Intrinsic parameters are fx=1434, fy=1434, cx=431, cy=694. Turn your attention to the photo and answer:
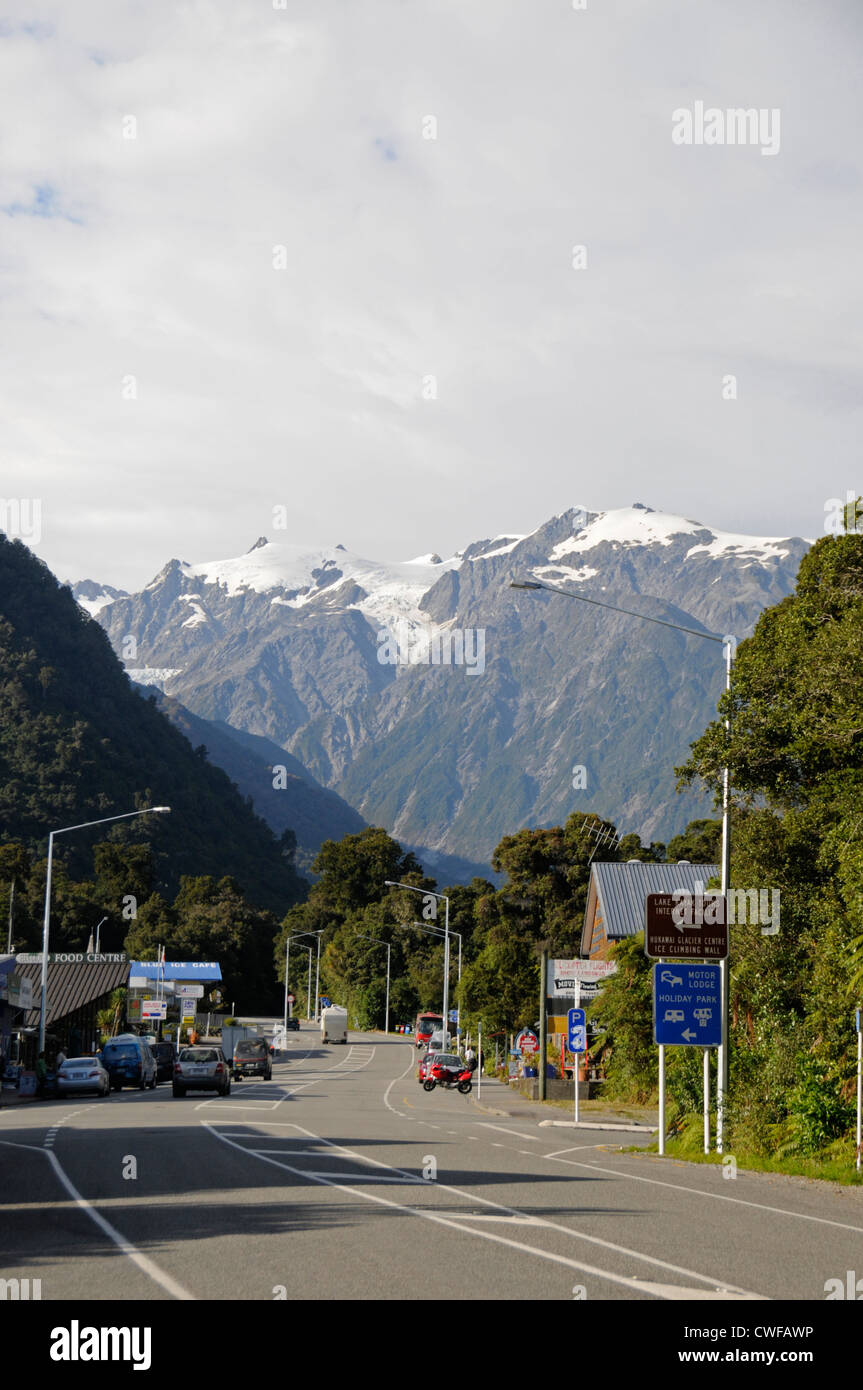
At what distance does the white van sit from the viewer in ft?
345

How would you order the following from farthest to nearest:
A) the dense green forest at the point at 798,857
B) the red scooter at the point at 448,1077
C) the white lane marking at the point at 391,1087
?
the red scooter at the point at 448,1077, the white lane marking at the point at 391,1087, the dense green forest at the point at 798,857

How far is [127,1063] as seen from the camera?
163 feet

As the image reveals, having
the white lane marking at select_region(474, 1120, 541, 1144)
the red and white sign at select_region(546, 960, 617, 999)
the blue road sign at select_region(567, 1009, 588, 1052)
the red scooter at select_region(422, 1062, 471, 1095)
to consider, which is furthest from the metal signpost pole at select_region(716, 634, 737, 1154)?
the red scooter at select_region(422, 1062, 471, 1095)

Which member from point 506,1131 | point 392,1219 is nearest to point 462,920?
point 506,1131

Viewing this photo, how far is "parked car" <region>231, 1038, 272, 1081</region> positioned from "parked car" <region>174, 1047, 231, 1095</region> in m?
16.8

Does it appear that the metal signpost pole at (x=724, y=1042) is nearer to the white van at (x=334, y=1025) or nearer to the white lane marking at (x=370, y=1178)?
the white lane marking at (x=370, y=1178)

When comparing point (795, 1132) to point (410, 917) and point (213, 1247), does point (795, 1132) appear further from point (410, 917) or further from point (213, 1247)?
point (410, 917)

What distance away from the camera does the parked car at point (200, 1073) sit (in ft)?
138

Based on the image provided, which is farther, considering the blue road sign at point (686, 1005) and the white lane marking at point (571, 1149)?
the blue road sign at point (686, 1005)

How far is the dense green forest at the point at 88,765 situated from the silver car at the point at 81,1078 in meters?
83.8

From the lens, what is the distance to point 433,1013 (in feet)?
378

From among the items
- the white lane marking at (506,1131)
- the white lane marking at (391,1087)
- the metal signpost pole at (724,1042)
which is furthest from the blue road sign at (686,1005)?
the white lane marking at (391,1087)
